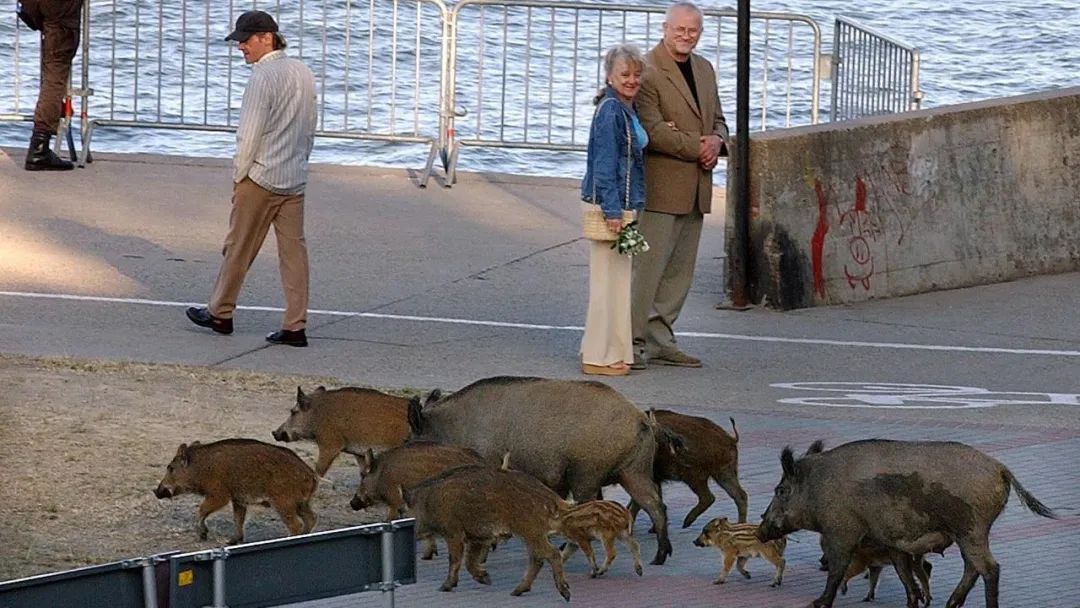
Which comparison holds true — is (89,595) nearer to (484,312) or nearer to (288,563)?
(288,563)

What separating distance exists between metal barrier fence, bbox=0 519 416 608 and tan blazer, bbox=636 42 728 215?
575 centimetres

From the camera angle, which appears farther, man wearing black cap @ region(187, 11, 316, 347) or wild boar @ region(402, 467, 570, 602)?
man wearing black cap @ region(187, 11, 316, 347)

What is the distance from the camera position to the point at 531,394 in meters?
8.35

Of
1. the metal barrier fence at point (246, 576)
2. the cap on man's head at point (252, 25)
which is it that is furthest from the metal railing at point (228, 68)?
the metal barrier fence at point (246, 576)

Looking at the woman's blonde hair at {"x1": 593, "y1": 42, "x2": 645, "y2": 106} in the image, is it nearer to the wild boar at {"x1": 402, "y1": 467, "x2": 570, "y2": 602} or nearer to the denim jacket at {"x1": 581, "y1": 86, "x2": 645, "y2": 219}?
the denim jacket at {"x1": 581, "y1": 86, "x2": 645, "y2": 219}

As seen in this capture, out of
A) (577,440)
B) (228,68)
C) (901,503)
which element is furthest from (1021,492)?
(228,68)

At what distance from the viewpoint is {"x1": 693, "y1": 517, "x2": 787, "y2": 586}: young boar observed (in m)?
7.85

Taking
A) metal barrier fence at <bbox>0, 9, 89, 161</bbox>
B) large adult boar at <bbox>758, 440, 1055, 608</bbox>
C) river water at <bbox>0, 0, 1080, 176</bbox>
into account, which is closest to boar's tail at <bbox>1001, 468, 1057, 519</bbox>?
large adult boar at <bbox>758, 440, 1055, 608</bbox>

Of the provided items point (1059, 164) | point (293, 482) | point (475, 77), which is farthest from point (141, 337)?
point (475, 77)

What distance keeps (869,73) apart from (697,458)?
365 inches

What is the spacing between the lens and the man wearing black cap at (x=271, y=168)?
11.6 m

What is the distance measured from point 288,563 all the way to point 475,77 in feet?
52.5

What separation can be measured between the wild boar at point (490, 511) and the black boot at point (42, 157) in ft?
31.9

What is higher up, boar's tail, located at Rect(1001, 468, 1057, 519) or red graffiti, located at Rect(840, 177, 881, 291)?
red graffiti, located at Rect(840, 177, 881, 291)
